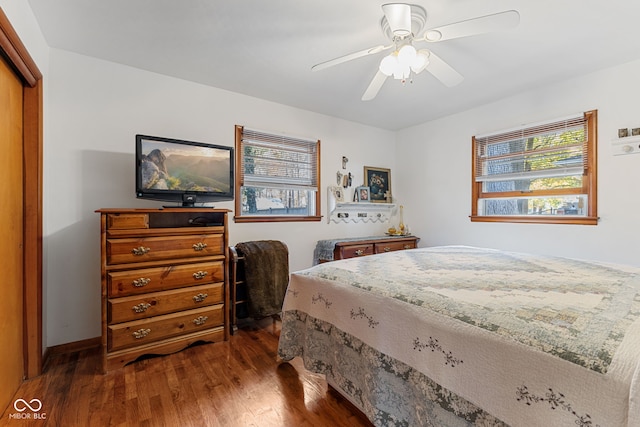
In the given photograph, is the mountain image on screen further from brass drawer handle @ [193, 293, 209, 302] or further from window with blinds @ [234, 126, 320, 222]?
brass drawer handle @ [193, 293, 209, 302]

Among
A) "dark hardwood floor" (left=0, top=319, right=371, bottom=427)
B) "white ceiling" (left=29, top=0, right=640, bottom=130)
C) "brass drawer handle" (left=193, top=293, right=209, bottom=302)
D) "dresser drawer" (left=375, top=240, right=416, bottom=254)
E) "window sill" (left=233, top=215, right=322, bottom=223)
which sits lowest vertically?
"dark hardwood floor" (left=0, top=319, right=371, bottom=427)

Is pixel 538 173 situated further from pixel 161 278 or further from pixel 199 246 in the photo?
pixel 161 278

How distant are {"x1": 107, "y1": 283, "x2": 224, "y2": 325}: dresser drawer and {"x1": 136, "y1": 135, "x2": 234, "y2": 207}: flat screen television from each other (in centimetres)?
74

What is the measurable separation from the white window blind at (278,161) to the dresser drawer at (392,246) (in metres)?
1.12

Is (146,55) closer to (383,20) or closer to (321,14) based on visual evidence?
(321,14)

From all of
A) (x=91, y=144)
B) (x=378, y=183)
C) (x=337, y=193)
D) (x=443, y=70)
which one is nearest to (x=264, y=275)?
(x=337, y=193)

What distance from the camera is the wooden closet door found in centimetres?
157

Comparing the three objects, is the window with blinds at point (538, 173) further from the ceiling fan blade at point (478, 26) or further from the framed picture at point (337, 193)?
the ceiling fan blade at point (478, 26)

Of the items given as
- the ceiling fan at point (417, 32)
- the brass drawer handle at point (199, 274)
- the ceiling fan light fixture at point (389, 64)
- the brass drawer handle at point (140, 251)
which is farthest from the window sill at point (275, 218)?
the ceiling fan light fixture at point (389, 64)

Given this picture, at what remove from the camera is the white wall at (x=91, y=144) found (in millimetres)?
2227

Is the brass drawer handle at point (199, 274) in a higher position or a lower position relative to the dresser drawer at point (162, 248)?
lower

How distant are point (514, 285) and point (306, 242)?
248 cm

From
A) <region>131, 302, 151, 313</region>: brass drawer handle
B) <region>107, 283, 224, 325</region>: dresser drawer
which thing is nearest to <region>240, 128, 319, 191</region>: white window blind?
<region>107, 283, 224, 325</region>: dresser drawer

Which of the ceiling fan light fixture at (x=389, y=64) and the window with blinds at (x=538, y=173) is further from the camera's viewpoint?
the window with blinds at (x=538, y=173)
